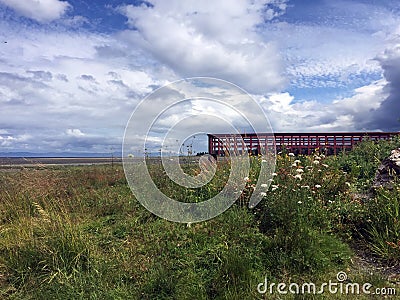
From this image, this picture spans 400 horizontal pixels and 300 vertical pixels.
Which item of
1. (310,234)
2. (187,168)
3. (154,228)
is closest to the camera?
(310,234)

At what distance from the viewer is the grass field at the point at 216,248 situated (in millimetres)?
4188

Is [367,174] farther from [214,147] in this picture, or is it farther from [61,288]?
[61,288]

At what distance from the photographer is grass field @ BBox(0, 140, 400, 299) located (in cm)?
419

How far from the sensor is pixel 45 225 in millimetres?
5223

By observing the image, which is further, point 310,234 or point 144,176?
point 144,176

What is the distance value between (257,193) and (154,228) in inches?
70.3

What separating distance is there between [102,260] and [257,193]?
2.68 meters

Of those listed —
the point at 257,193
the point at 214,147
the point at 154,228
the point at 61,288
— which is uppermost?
the point at 214,147

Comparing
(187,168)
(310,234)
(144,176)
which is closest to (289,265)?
(310,234)

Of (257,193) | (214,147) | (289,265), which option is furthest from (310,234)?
(214,147)

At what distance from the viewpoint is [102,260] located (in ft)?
15.5

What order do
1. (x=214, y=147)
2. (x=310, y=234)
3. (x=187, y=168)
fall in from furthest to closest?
(x=214, y=147) < (x=187, y=168) < (x=310, y=234)

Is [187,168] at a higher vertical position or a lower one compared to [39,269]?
higher

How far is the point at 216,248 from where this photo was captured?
15.8 ft
